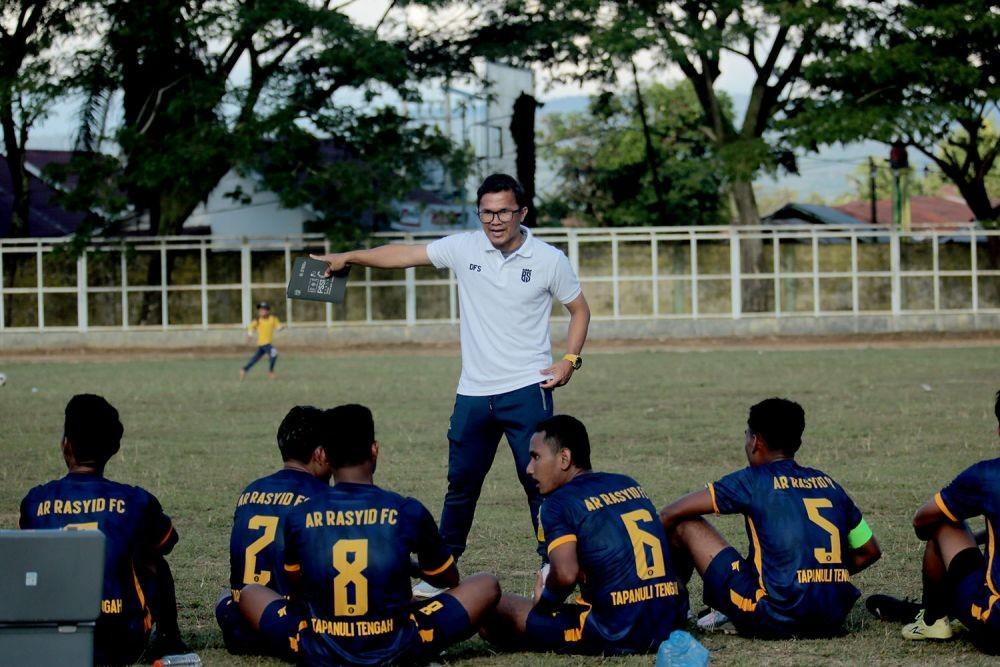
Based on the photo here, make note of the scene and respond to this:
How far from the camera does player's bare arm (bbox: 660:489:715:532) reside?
5.78m

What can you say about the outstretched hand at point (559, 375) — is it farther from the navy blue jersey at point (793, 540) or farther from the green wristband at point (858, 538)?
the green wristband at point (858, 538)

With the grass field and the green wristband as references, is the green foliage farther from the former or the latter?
the green wristband

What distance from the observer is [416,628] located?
17.5ft

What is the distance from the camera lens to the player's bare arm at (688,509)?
578 cm

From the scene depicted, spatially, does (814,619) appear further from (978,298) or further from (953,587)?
(978,298)

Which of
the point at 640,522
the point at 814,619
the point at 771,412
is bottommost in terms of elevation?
the point at 814,619

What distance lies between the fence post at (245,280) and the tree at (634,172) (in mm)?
9731

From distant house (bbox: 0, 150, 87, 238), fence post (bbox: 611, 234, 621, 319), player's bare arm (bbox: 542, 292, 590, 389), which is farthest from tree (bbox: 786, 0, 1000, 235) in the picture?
player's bare arm (bbox: 542, 292, 590, 389)

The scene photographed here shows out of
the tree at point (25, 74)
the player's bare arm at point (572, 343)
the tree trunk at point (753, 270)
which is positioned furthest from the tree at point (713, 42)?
the player's bare arm at point (572, 343)

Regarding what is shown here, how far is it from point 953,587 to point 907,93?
32.0m

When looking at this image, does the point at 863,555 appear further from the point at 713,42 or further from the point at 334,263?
the point at 713,42

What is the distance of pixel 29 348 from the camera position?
33.9 metres

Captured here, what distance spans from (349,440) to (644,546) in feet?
4.11

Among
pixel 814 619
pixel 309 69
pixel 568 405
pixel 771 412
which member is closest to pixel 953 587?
pixel 814 619
